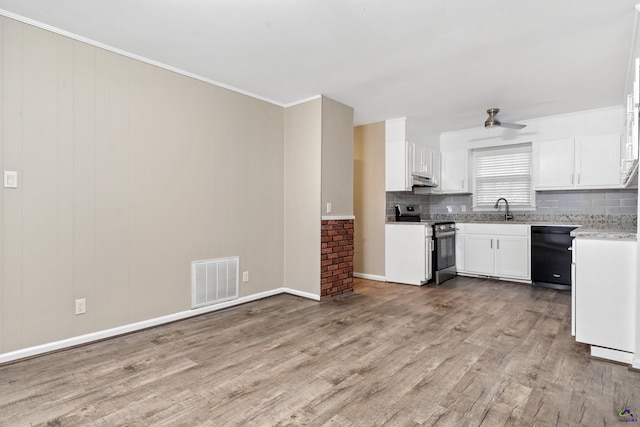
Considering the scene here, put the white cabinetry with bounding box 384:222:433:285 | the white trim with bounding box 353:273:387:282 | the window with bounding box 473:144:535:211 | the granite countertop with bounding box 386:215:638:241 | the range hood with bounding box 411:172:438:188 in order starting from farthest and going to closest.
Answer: the window with bounding box 473:144:535:211, the range hood with bounding box 411:172:438:188, the white trim with bounding box 353:273:387:282, the white cabinetry with bounding box 384:222:433:285, the granite countertop with bounding box 386:215:638:241

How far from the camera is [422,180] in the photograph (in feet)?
18.2

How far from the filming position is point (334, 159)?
4.37 m

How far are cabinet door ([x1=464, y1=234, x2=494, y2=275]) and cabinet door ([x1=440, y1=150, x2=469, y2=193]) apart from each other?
93 cm

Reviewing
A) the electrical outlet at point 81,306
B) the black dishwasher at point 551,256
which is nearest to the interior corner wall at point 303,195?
the electrical outlet at point 81,306

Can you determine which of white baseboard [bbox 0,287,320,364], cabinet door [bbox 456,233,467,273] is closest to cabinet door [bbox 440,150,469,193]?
cabinet door [bbox 456,233,467,273]

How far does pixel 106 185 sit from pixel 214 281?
1431 millimetres

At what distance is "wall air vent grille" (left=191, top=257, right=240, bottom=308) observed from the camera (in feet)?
11.6

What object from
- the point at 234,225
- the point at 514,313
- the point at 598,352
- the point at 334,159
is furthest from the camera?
the point at 334,159

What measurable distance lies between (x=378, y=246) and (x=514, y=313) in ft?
6.93

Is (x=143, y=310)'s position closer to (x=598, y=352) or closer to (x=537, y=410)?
(x=537, y=410)

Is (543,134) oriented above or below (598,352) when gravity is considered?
above

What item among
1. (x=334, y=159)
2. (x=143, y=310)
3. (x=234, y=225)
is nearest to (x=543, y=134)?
(x=334, y=159)

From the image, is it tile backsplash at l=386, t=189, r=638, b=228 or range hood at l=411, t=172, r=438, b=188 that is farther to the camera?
range hood at l=411, t=172, r=438, b=188

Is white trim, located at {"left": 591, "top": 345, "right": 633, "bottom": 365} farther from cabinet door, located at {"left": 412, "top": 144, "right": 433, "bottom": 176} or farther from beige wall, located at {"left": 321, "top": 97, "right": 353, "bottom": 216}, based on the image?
cabinet door, located at {"left": 412, "top": 144, "right": 433, "bottom": 176}
